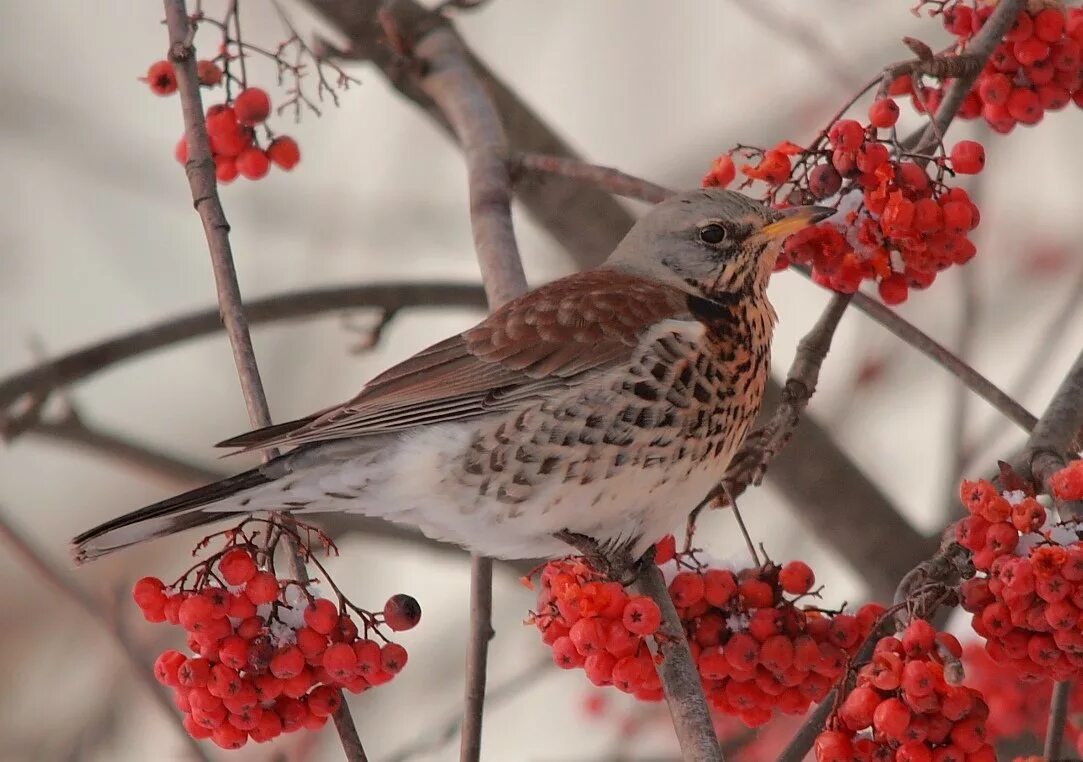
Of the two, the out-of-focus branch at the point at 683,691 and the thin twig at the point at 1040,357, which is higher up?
the thin twig at the point at 1040,357

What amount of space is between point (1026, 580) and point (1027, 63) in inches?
45.0

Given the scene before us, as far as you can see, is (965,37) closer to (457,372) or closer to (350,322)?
(457,372)

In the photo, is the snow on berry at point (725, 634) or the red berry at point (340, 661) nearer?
the red berry at point (340, 661)

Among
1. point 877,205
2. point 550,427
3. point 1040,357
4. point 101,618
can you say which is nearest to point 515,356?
point 550,427

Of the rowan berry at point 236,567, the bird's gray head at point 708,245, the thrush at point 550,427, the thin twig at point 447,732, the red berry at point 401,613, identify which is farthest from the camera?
the thin twig at point 447,732

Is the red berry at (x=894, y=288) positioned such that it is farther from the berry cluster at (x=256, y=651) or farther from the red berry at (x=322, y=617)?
the red berry at (x=322, y=617)

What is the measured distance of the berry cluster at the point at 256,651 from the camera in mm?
2021

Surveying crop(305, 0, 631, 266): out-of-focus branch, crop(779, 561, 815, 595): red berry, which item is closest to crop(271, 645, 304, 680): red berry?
crop(779, 561, 815, 595): red berry

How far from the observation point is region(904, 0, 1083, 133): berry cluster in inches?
97.6

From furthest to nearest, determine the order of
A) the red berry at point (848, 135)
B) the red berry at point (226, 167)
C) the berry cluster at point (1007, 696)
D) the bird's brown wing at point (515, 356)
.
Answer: the berry cluster at point (1007, 696) < the red berry at point (226, 167) < the bird's brown wing at point (515, 356) < the red berry at point (848, 135)

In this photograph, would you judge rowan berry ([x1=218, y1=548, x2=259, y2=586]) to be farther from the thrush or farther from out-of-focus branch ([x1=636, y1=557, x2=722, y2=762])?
out-of-focus branch ([x1=636, y1=557, x2=722, y2=762])

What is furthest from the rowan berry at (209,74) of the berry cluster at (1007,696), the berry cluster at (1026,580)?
the berry cluster at (1007,696)

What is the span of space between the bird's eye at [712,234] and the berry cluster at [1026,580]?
4.05 ft

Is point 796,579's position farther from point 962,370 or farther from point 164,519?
point 164,519
